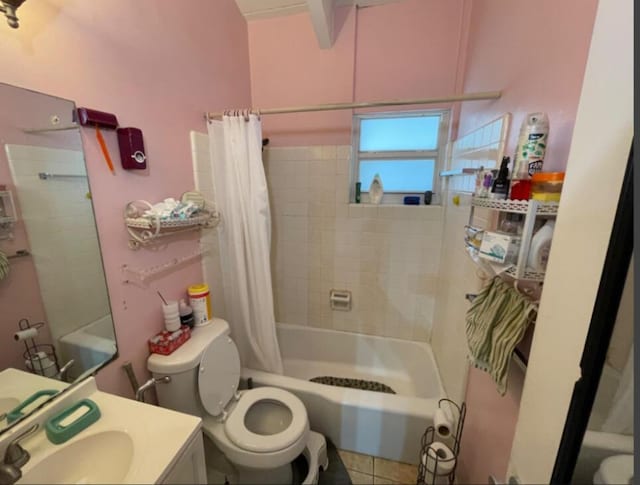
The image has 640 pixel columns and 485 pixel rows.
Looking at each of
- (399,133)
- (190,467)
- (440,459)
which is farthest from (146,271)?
(399,133)

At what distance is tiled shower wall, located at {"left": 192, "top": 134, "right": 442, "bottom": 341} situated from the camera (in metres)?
2.02

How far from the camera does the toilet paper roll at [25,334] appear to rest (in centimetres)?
80

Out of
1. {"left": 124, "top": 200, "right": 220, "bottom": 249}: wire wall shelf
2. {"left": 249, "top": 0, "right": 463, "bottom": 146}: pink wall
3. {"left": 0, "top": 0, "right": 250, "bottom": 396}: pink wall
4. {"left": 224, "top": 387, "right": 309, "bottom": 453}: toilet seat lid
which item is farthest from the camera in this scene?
{"left": 249, "top": 0, "right": 463, "bottom": 146}: pink wall

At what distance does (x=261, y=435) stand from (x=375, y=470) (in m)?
0.74

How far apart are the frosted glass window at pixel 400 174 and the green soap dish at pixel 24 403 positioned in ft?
6.57

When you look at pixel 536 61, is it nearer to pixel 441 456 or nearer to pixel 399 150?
pixel 399 150

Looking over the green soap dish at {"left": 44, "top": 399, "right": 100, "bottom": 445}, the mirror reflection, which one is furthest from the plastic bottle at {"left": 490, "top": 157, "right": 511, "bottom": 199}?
the green soap dish at {"left": 44, "top": 399, "right": 100, "bottom": 445}

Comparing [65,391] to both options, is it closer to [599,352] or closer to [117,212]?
[117,212]

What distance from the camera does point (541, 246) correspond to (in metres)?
0.62

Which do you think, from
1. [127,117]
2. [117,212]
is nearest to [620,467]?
[117,212]

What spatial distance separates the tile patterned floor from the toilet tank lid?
1.09m

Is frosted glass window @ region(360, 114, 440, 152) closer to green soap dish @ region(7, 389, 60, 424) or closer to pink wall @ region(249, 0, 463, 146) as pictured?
pink wall @ region(249, 0, 463, 146)

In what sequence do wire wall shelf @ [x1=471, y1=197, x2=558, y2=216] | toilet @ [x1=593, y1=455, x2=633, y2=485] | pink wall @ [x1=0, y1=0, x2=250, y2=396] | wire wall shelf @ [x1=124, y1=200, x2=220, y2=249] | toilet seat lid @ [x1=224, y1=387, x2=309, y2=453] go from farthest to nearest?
toilet seat lid @ [x1=224, y1=387, x2=309, y2=453] < wire wall shelf @ [x1=124, y1=200, x2=220, y2=249] < pink wall @ [x1=0, y1=0, x2=250, y2=396] < wire wall shelf @ [x1=471, y1=197, x2=558, y2=216] < toilet @ [x1=593, y1=455, x2=633, y2=485]

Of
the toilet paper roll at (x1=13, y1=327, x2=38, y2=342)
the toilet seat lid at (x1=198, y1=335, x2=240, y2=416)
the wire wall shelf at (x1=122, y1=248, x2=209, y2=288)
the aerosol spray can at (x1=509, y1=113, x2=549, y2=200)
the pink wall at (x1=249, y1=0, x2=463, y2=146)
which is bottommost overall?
the toilet seat lid at (x1=198, y1=335, x2=240, y2=416)
